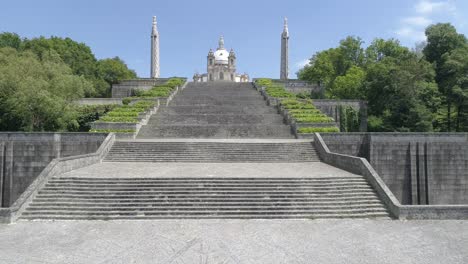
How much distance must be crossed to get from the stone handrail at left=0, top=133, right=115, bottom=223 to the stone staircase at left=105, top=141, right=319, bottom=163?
601 mm

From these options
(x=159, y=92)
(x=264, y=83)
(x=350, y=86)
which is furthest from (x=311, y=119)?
(x=350, y=86)

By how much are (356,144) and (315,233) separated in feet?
38.1

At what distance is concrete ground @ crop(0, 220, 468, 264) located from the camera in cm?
866

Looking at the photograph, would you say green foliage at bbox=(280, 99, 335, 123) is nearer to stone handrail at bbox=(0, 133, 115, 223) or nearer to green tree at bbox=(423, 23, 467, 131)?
stone handrail at bbox=(0, 133, 115, 223)

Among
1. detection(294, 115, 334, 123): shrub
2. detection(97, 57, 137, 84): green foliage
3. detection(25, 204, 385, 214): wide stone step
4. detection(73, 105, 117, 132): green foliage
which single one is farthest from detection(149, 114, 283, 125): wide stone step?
detection(97, 57, 137, 84): green foliage

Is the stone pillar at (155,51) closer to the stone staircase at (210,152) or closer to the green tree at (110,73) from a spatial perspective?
the green tree at (110,73)

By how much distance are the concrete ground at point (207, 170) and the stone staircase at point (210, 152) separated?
99 centimetres

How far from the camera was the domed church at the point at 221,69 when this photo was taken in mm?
93812

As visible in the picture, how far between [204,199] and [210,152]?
756 cm

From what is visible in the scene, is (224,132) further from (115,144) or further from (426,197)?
(426,197)

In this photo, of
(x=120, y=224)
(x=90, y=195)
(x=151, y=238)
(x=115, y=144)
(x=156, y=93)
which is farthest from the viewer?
(x=156, y=93)

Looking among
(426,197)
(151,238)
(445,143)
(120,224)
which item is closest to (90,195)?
(120,224)

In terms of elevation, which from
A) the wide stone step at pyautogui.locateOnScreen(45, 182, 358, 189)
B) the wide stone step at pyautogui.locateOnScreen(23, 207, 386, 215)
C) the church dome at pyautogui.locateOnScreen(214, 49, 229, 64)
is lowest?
the wide stone step at pyautogui.locateOnScreen(23, 207, 386, 215)

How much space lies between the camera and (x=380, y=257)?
343 inches
